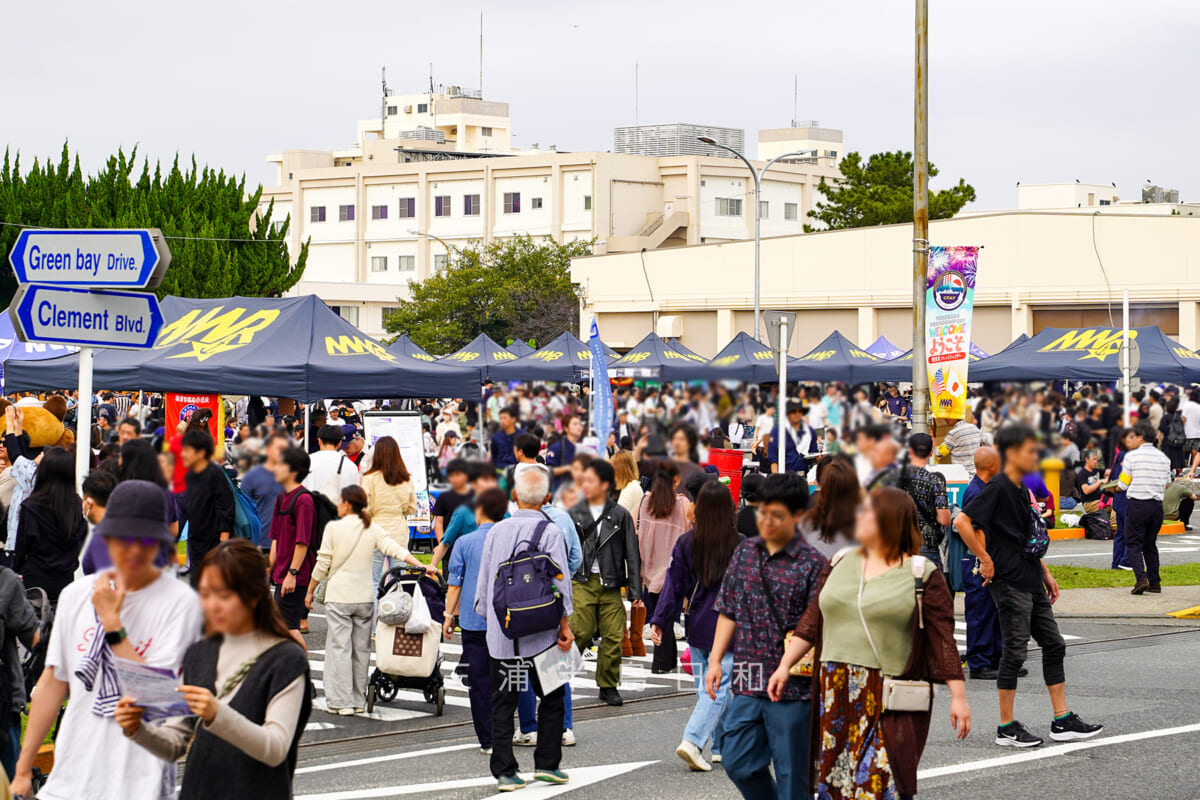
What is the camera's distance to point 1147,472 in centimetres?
1573

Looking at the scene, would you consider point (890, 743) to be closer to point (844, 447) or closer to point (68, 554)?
point (844, 447)

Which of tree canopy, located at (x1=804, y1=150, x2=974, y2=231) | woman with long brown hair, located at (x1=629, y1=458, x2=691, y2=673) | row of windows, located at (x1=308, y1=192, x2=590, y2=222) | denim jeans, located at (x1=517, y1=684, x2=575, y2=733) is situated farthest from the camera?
row of windows, located at (x1=308, y1=192, x2=590, y2=222)

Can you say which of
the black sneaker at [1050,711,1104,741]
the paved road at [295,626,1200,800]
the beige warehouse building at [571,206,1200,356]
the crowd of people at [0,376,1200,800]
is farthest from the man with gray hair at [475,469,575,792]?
the beige warehouse building at [571,206,1200,356]

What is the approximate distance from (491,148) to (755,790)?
367 ft

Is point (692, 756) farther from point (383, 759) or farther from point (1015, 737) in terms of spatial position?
point (1015, 737)

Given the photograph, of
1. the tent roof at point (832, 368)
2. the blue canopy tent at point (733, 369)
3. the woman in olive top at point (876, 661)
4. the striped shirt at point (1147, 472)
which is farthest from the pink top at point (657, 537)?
the striped shirt at point (1147, 472)

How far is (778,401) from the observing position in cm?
387

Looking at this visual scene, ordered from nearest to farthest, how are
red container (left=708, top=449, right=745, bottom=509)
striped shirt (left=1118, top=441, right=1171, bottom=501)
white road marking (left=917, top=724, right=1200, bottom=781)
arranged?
red container (left=708, top=449, right=745, bottom=509) < white road marking (left=917, top=724, right=1200, bottom=781) < striped shirt (left=1118, top=441, right=1171, bottom=501)

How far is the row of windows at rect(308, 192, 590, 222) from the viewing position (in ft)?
277

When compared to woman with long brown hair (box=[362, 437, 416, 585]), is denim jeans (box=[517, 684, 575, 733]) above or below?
below

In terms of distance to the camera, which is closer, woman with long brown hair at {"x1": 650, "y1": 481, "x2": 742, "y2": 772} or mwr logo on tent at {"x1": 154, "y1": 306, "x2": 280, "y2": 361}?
mwr logo on tent at {"x1": 154, "y1": 306, "x2": 280, "y2": 361}

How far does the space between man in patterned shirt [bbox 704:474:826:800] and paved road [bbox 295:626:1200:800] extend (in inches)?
72.5

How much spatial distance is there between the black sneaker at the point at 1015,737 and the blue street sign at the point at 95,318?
19.6 feet

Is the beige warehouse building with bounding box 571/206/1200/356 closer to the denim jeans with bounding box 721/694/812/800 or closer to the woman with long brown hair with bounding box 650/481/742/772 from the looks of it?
the woman with long brown hair with bounding box 650/481/742/772
